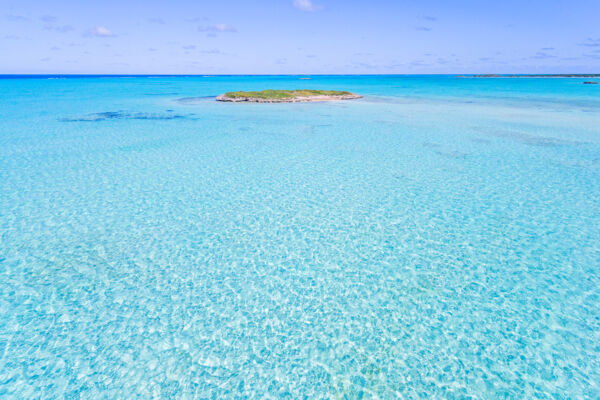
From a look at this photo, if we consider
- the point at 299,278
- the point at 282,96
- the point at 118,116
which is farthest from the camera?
the point at 282,96

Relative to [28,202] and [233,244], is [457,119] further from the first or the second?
[28,202]

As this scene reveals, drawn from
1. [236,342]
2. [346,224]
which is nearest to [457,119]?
[346,224]

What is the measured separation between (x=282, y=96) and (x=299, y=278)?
1692 inches

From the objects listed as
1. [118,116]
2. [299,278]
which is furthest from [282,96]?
[299,278]

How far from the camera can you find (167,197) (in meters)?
11.9

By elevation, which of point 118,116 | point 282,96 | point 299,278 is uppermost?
point 282,96

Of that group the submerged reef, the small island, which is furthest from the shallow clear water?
the small island

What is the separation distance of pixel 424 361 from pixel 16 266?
9.49 metres

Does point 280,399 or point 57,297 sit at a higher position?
point 57,297

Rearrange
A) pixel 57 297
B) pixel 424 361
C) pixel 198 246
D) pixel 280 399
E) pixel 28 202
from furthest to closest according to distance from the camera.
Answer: pixel 28 202 → pixel 198 246 → pixel 57 297 → pixel 424 361 → pixel 280 399

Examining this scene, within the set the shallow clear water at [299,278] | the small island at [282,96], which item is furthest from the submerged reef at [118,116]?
the small island at [282,96]

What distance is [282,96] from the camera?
46.8m

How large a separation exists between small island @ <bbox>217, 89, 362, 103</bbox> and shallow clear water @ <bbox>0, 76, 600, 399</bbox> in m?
30.9

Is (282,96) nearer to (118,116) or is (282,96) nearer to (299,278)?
(118,116)
